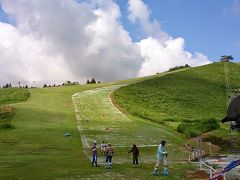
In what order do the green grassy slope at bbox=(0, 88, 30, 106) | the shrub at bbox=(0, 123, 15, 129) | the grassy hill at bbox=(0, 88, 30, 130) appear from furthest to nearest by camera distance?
the green grassy slope at bbox=(0, 88, 30, 106), the grassy hill at bbox=(0, 88, 30, 130), the shrub at bbox=(0, 123, 15, 129)

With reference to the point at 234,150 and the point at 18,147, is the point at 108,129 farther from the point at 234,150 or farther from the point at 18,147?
the point at 234,150

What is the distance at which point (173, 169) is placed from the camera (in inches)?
1268

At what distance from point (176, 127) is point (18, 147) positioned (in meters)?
26.8

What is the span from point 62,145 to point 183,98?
5386cm

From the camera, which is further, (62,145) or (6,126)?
(6,126)

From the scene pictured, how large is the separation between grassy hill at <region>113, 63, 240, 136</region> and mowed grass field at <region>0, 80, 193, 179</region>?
5273 millimetres

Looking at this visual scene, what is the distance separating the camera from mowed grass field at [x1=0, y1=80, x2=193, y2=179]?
30.5 m

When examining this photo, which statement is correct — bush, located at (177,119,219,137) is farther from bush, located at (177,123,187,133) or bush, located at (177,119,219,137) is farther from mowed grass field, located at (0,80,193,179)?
mowed grass field, located at (0,80,193,179)

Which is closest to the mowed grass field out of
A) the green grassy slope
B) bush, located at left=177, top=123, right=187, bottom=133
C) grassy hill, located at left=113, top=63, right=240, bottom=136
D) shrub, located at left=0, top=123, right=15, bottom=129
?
shrub, located at left=0, top=123, right=15, bottom=129

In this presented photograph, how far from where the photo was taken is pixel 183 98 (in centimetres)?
9900

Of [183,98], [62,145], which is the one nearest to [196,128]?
[62,145]

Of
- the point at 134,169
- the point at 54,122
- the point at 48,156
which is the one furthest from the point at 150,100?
the point at 134,169

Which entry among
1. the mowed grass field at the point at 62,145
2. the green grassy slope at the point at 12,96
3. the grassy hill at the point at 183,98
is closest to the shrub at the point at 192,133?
the grassy hill at the point at 183,98

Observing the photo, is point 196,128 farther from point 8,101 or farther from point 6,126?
point 8,101
